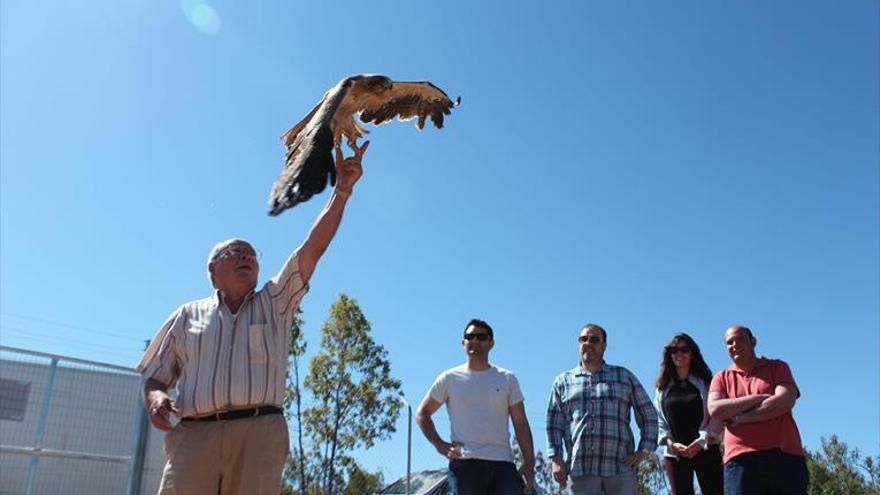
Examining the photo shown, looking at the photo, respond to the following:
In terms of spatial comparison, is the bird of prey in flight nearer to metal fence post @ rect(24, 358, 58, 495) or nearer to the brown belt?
the brown belt

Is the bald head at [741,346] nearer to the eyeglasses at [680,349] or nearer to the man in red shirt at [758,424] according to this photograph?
the man in red shirt at [758,424]

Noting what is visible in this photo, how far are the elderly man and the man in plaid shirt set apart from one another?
2.69 m

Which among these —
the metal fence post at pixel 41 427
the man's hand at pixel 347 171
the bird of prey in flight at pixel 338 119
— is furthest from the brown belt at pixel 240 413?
the metal fence post at pixel 41 427

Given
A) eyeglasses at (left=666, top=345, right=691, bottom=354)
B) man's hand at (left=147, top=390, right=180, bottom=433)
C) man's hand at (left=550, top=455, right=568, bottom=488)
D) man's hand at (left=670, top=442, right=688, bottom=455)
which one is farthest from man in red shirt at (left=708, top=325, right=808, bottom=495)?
man's hand at (left=147, top=390, right=180, bottom=433)

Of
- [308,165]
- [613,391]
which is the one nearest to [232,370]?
[308,165]

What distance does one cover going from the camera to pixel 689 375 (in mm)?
6137

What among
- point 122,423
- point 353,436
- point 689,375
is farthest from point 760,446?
point 353,436

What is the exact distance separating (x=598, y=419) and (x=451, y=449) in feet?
3.53

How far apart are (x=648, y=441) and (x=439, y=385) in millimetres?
1569

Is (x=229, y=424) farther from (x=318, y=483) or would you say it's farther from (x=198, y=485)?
(x=318, y=483)

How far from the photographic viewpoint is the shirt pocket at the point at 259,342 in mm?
3375

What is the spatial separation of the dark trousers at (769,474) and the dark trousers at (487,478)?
4.64ft

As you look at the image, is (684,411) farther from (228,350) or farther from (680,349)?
(228,350)

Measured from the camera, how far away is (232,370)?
3.32 metres
